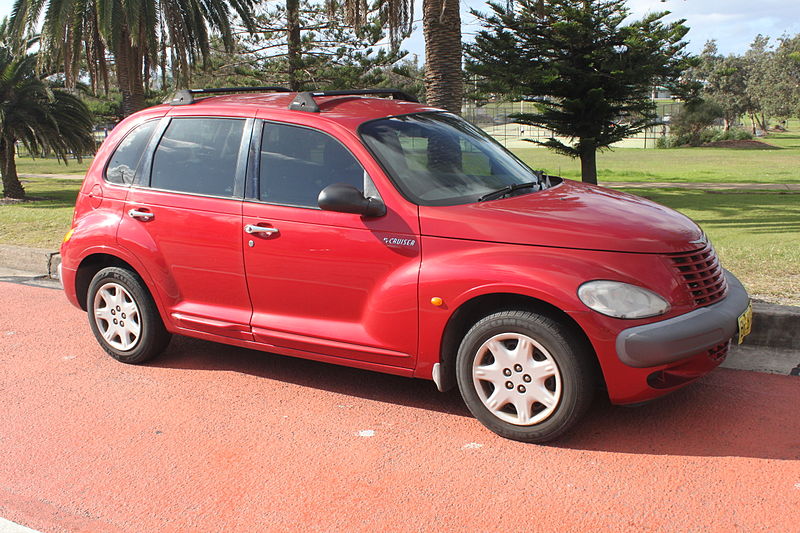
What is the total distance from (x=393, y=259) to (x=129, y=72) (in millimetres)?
15399

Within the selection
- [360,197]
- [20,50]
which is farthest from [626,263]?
[20,50]

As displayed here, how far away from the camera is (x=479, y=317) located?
4.31m

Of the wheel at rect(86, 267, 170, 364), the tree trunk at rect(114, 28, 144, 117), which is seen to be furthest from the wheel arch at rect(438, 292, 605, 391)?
the tree trunk at rect(114, 28, 144, 117)

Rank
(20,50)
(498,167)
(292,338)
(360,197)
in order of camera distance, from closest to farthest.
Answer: (360,197)
(292,338)
(498,167)
(20,50)

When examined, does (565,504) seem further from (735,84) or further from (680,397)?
(735,84)

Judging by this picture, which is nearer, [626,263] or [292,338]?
[626,263]

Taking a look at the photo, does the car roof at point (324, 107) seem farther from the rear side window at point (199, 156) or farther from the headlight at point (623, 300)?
the headlight at point (623, 300)

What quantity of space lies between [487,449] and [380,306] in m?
0.98

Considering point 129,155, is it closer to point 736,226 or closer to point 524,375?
point 524,375

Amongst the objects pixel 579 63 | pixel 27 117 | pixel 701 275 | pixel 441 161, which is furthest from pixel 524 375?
pixel 27 117

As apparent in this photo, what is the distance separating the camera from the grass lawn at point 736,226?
23.2 feet

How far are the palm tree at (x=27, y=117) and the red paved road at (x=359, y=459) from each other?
1460 centimetres

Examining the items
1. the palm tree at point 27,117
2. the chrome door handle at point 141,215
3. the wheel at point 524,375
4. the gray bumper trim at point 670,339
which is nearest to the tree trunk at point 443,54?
the chrome door handle at point 141,215

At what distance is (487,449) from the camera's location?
411cm
